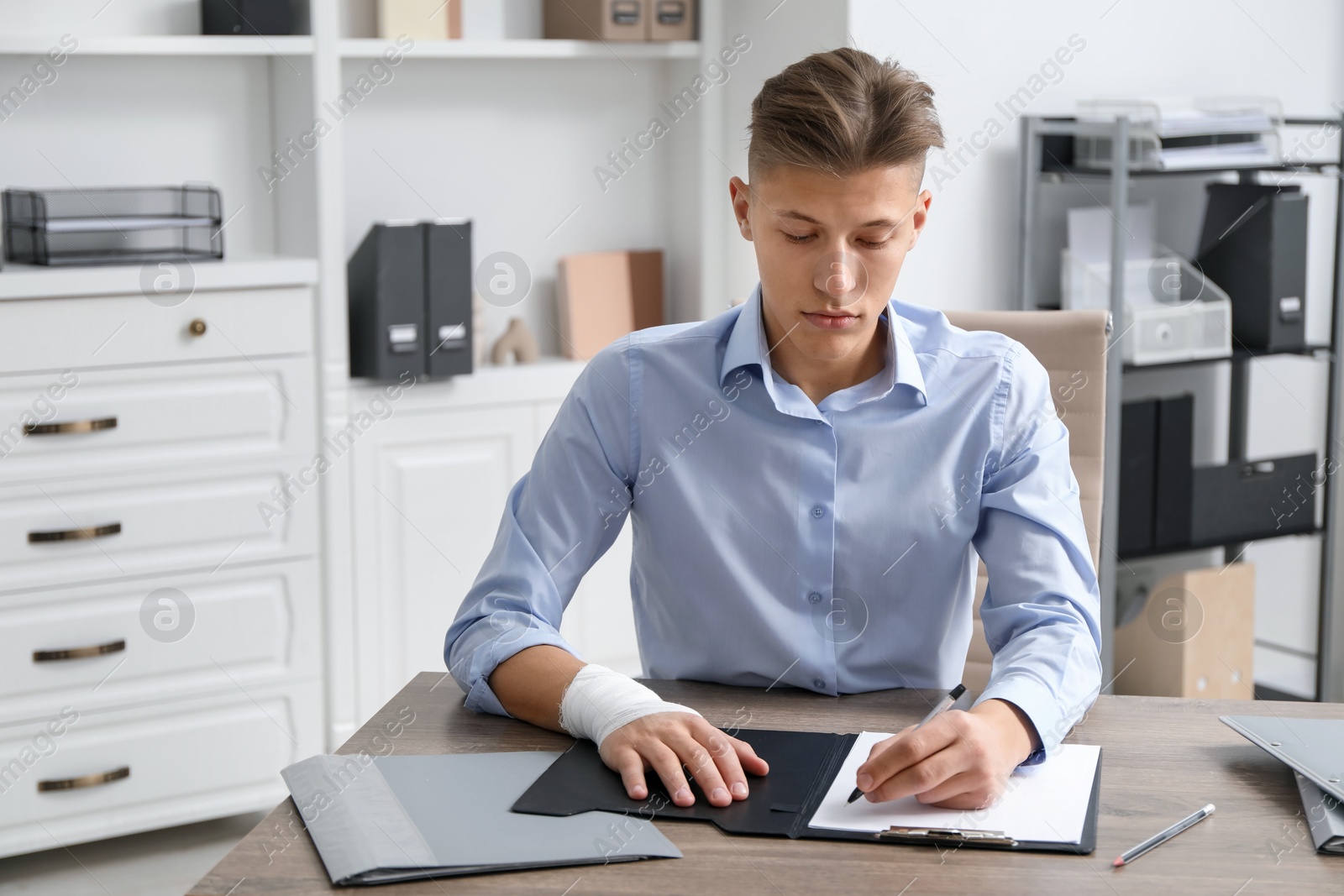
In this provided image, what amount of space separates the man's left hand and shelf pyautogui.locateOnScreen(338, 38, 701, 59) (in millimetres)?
2129

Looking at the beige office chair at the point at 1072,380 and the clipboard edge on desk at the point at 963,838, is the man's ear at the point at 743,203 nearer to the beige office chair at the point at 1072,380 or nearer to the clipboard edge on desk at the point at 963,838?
the beige office chair at the point at 1072,380

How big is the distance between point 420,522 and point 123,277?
80cm

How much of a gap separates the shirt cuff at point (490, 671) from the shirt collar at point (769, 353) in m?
0.36

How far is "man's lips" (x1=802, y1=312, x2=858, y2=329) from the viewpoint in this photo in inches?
52.1

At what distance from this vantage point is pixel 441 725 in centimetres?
122

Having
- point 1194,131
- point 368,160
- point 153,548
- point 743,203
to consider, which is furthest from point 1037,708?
point 368,160

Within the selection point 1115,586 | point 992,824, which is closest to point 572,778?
point 992,824

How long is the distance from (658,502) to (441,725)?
35cm

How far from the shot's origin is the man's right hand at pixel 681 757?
105cm

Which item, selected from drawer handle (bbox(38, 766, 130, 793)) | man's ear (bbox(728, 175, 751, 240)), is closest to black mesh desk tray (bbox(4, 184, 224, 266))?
drawer handle (bbox(38, 766, 130, 793))

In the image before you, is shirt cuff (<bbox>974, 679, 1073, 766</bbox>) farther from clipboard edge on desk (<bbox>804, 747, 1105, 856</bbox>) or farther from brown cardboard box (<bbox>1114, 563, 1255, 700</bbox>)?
brown cardboard box (<bbox>1114, 563, 1255, 700</bbox>)

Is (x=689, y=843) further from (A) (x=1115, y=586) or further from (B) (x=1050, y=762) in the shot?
(A) (x=1115, y=586)

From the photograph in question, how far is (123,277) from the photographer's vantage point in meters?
2.45

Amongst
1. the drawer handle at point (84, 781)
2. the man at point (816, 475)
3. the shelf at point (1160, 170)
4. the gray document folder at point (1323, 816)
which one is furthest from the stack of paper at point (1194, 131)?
the drawer handle at point (84, 781)
